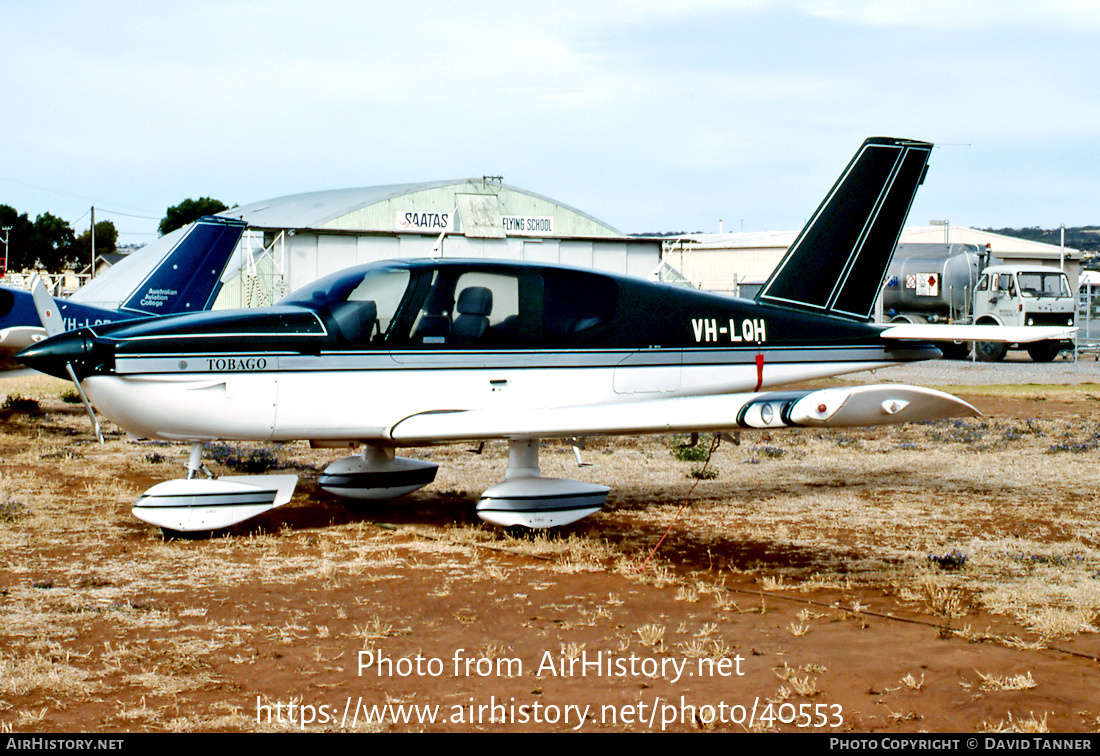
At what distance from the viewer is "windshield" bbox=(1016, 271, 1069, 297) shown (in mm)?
33750

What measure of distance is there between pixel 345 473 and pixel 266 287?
25.0 m

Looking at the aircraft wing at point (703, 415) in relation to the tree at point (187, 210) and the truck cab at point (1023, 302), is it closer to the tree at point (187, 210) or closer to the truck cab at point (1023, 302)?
the truck cab at point (1023, 302)

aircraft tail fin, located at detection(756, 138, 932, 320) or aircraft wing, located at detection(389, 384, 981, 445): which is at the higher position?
aircraft tail fin, located at detection(756, 138, 932, 320)

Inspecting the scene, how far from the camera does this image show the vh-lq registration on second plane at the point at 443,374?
27.0ft

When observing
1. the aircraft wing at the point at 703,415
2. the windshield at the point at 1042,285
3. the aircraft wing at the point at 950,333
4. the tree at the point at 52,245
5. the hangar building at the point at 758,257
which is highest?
the tree at the point at 52,245

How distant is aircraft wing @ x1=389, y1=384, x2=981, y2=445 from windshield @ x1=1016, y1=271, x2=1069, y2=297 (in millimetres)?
29067

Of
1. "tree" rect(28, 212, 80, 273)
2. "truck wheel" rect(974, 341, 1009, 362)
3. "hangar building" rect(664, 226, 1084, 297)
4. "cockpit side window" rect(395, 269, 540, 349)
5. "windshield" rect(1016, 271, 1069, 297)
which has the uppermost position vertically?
"tree" rect(28, 212, 80, 273)

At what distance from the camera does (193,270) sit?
17.4 metres

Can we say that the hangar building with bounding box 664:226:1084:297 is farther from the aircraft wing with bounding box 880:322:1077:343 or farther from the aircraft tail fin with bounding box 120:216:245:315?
the aircraft wing with bounding box 880:322:1077:343

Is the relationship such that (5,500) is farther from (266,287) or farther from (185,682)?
(266,287)

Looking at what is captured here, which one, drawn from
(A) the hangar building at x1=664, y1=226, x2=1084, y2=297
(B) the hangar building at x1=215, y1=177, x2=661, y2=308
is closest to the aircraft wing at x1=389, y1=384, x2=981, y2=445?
(B) the hangar building at x1=215, y1=177, x2=661, y2=308

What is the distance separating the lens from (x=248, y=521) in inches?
368

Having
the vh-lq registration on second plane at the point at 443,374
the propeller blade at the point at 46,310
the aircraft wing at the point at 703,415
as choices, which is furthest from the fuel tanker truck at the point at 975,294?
the propeller blade at the point at 46,310

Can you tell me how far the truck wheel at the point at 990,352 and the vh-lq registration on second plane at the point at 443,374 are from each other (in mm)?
25482
